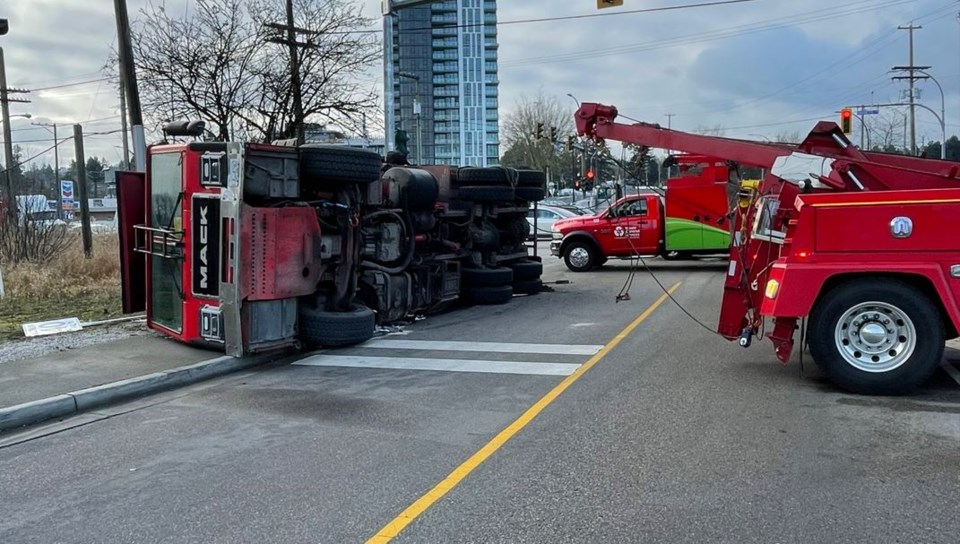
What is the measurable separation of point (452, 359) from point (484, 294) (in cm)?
475

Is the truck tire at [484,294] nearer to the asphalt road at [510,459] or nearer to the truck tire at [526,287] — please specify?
the truck tire at [526,287]

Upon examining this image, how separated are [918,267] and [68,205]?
60.4 meters

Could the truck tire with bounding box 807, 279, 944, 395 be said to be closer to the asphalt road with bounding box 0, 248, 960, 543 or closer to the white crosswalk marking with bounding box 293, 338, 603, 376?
the asphalt road with bounding box 0, 248, 960, 543

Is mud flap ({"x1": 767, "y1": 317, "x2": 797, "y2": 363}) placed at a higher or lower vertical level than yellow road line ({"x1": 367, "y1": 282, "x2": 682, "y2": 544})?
higher

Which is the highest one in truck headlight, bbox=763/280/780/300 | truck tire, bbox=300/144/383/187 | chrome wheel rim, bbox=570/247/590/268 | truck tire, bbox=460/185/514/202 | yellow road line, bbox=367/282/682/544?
truck tire, bbox=300/144/383/187

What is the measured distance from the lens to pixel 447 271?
13.2 m

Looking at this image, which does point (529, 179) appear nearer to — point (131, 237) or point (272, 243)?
point (272, 243)

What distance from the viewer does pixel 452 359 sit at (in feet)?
30.4

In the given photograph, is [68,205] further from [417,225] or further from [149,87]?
[417,225]

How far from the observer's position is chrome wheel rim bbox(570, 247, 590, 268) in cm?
2078

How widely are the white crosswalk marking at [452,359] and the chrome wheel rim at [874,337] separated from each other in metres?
2.65

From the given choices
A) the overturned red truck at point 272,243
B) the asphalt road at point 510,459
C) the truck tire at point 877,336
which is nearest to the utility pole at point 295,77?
the overturned red truck at point 272,243

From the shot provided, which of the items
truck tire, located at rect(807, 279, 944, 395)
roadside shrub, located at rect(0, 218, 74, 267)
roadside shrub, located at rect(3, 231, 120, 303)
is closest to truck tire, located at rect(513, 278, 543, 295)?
roadside shrub, located at rect(3, 231, 120, 303)

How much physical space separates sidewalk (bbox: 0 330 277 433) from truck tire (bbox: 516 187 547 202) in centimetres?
681
